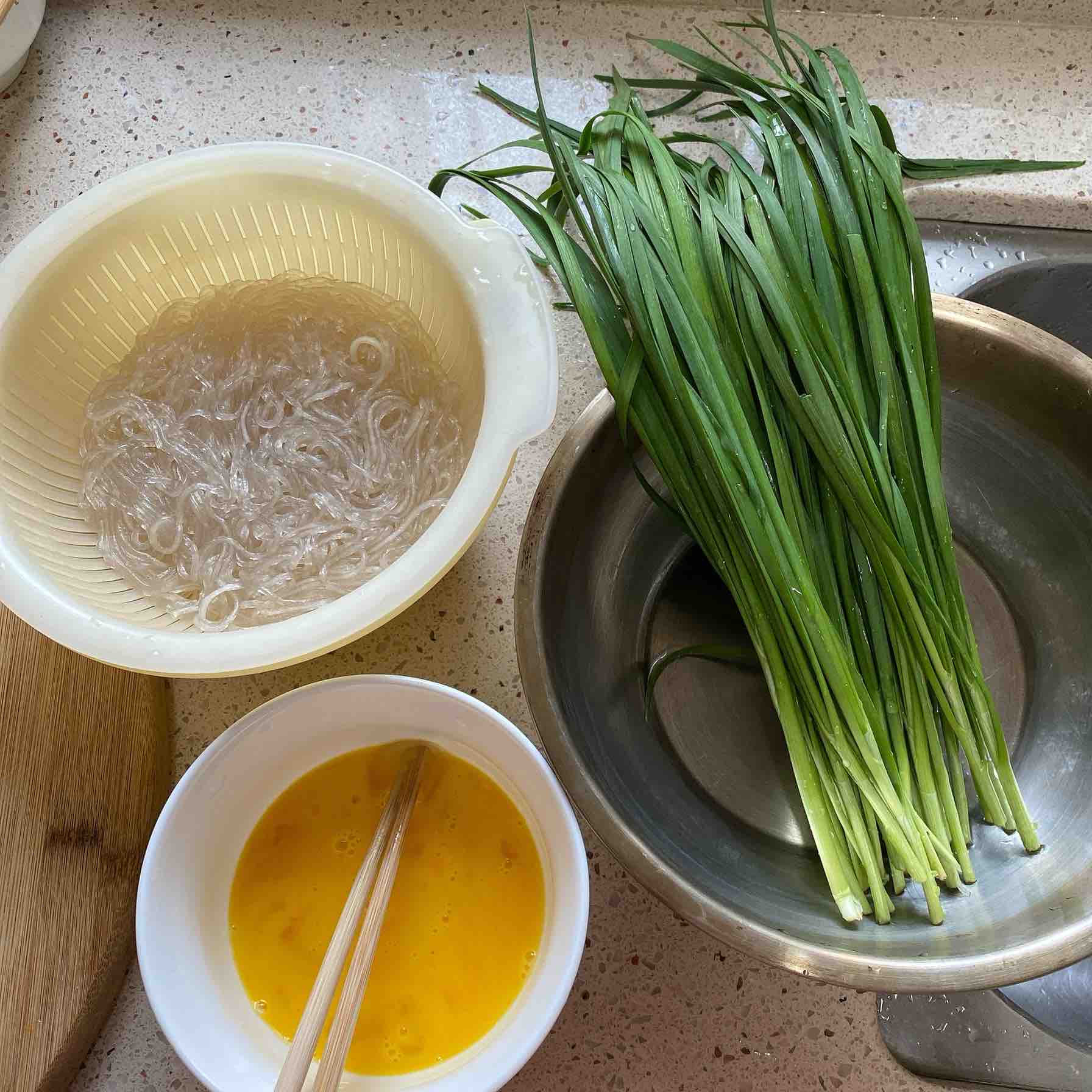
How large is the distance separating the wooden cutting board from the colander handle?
478mm

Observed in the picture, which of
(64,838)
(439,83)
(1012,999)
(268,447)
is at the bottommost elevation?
(1012,999)

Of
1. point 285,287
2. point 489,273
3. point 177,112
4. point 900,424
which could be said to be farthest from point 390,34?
point 900,424

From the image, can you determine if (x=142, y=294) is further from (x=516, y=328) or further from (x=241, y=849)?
(x=241, y=849)

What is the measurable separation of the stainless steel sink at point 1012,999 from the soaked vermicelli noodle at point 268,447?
64cm

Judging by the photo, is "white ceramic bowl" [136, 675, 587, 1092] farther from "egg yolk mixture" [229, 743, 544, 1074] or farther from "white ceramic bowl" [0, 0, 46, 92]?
"white ceramic bowl" [0, 0, 46, 92]

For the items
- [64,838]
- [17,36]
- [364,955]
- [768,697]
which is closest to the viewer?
[364,955]

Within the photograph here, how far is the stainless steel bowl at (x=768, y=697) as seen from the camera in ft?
2.26

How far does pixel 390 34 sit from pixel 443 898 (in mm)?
Answer: 1010

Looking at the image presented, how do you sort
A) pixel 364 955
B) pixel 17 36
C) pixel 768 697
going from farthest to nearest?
pixel 17 36 < pixel 768 697 < pixel 364 955

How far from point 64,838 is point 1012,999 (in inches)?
37.6

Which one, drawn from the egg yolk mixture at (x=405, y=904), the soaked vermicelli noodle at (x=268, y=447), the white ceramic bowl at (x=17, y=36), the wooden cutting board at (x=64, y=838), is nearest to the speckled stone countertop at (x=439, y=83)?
the white ceramic bowl at (x=17, y=36)

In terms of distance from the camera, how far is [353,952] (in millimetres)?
716

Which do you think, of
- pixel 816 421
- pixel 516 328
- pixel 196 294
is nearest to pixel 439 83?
pixel 196 294

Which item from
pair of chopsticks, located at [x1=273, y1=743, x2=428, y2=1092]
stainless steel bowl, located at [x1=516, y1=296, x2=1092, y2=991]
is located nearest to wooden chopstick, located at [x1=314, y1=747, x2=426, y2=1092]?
pair of chopsticks, located at [x1=273, y1=743, x2=428, y2=1092]
